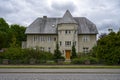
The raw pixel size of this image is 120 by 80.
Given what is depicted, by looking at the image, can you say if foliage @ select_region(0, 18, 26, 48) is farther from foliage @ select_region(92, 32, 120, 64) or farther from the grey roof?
foliage @ select_region(92, 32, 120, 64)

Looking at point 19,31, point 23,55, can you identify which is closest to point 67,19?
point 23,55

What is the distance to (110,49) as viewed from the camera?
134 ft

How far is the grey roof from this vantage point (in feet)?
201

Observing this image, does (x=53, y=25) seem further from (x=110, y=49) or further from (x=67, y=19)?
(x=110, y=49)

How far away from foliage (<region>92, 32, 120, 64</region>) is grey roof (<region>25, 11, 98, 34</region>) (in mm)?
18667

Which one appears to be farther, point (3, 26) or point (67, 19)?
point (3, 26)

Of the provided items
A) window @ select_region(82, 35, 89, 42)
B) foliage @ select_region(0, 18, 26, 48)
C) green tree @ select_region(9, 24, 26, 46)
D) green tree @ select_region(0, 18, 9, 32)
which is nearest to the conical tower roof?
window @ select_region(82, 35, 89, 42)

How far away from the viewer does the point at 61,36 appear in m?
61.0

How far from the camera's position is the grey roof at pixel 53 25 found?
61.3 metres

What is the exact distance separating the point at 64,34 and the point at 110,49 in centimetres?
2142

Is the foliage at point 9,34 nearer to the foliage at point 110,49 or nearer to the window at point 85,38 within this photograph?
the window at point 85,38

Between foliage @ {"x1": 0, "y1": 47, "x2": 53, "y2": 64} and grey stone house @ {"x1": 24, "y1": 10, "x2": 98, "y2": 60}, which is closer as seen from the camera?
foliage @ {"x1": 0, "y1": 47, "x2": 53, "y2": 64}

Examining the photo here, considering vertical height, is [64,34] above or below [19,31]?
below

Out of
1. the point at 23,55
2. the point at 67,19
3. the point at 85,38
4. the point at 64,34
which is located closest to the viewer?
the point at 23,55
